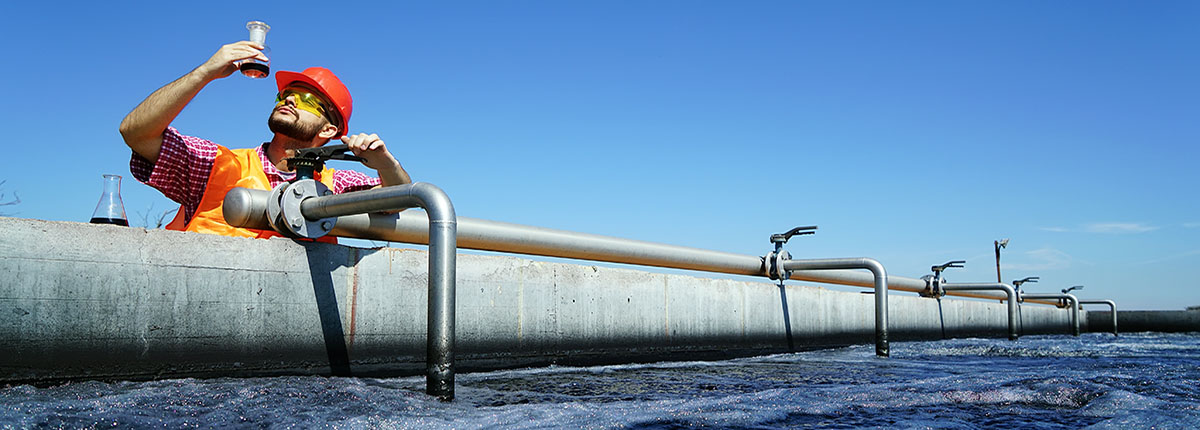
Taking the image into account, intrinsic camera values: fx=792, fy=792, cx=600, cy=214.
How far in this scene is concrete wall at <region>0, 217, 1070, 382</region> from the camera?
2469 mm

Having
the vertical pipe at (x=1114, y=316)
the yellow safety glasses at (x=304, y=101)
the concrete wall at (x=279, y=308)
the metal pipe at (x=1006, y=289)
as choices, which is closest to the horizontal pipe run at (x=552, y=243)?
the concrete wall at (x=279, y=308)

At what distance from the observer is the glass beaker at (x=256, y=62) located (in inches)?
112

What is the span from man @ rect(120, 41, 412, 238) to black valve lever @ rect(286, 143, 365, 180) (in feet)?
0.12

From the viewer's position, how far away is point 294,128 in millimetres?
3314

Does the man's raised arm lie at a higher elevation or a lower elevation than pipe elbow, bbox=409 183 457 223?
higher

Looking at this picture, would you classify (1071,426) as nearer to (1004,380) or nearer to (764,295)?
(1004,380)

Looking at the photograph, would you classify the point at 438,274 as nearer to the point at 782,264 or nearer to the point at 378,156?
the point at 378,156

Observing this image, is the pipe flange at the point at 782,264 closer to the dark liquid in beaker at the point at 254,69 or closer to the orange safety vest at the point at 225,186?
the orange safety vest at the point at 225,186

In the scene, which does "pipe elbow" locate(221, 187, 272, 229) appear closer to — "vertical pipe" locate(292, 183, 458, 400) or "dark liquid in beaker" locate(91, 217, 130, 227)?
"dark liquid in beaker" locate(91, 217, 130, 227)

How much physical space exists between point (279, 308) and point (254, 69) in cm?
88

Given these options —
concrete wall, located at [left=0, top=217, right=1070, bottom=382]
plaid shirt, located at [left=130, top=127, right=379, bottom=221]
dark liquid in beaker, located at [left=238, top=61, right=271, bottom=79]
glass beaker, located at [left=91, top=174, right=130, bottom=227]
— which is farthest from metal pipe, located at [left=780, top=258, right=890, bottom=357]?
glass beaker, located at [left=91, top=174, right=130, bottom=227]

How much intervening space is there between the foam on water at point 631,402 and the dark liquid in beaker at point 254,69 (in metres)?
1.10

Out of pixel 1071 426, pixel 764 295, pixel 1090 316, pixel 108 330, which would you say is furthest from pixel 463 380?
pixel 1090 316

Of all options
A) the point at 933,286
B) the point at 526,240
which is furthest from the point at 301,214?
the point at 933,286
